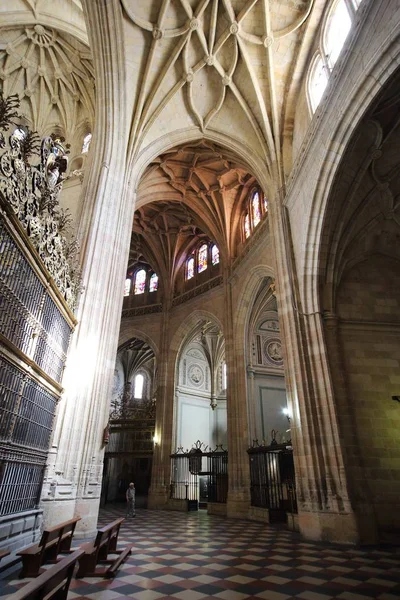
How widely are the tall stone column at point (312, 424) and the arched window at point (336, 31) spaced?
616 cm

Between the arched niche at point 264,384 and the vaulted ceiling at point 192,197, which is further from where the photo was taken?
the vaulted ceiling at point 192,197

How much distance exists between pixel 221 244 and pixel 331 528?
1336 centimetres

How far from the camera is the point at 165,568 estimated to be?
193 inches

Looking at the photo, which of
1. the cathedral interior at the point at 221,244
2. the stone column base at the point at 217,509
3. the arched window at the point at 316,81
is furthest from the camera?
the stone column base at the point at 217,509

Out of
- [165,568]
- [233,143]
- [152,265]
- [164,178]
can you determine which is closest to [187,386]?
[152,265]

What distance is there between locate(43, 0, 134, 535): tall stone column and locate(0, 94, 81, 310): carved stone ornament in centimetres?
153

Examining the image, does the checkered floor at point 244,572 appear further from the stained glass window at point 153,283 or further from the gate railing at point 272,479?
the stained glass window at point 153,283

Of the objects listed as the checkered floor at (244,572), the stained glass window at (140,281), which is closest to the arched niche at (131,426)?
the stained glass window at (140,281)

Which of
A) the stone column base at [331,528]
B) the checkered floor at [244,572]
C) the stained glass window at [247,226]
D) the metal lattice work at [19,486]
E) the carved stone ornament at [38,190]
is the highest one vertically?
the stained glass window at [247,226]

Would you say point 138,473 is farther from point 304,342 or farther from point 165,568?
point 165,568

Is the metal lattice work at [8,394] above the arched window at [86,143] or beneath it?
beneath

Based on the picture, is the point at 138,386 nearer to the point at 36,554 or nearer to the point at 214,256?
the point at 214,256

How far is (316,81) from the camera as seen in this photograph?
12.0 meters

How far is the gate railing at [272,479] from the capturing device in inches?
456
